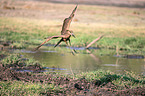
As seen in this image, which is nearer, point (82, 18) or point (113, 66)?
point (113, 66)

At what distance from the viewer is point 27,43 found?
59.1 ft

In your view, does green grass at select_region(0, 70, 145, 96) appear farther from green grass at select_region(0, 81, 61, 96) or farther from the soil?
the soil

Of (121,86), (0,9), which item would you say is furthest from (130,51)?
(0,9)

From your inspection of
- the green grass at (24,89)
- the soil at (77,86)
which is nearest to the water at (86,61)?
the soil at (77,86)

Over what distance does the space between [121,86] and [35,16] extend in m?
26.0

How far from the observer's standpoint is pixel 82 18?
107ft

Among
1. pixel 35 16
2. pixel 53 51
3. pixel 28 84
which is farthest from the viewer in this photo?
pixel 35 16

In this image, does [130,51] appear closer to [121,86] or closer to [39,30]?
[39,30]

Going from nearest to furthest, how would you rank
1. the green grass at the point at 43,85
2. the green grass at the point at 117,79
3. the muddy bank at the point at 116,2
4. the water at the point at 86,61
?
the green grass at the point at 43,85
the green grass at the point at 117,79
the water at the point at 86,61
the muddy bank at the point at 116,2

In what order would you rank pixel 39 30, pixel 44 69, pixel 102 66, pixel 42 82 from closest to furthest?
pixel 42 82 < pixel 44 69 < pixel 102 66 < pixel 39 30

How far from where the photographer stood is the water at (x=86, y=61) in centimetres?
1134

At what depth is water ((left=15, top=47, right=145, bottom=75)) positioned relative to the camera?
11344 millimetres

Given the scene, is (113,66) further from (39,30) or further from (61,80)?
(39,30)

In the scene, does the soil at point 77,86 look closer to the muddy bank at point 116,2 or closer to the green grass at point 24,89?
the green grass at point 24,89
